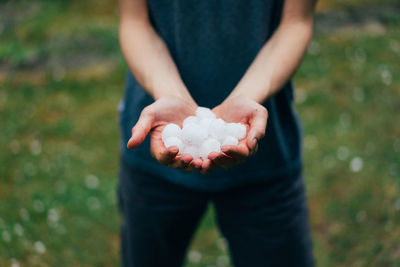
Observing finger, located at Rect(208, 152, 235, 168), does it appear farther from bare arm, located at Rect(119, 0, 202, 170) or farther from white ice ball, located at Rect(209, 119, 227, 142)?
white ice ball, located at Rect(209, 119, 227, 142)

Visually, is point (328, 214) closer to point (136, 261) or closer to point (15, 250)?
point (136, 261)

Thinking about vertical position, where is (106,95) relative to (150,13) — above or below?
below

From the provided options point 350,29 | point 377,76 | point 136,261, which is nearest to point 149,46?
point 136,261

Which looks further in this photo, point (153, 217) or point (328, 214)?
point (328, 214)

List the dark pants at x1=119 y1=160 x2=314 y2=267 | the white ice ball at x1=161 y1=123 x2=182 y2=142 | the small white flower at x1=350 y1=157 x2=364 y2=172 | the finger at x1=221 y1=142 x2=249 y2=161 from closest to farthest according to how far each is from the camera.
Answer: the finger at x1=221 y1=142 x2=249 y2=161 < the white ice ball at x1=161 y1=123 x2=182 y2=142 < the dark pants at x1=119 y1=160 x2=314 y2=267 < the small white flower at x1=350 y1=157 x2=364 y2=172

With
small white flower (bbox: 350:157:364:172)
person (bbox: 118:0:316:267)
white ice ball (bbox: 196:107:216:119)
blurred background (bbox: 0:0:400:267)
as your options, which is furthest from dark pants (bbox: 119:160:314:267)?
small white flower (bbox: 350:157:364:172)

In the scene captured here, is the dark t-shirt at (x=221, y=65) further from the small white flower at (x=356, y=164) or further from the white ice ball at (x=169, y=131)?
the small white flower at (x=356, y=164)

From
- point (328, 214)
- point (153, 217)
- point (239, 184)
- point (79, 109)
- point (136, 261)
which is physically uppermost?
point (239, 184)
